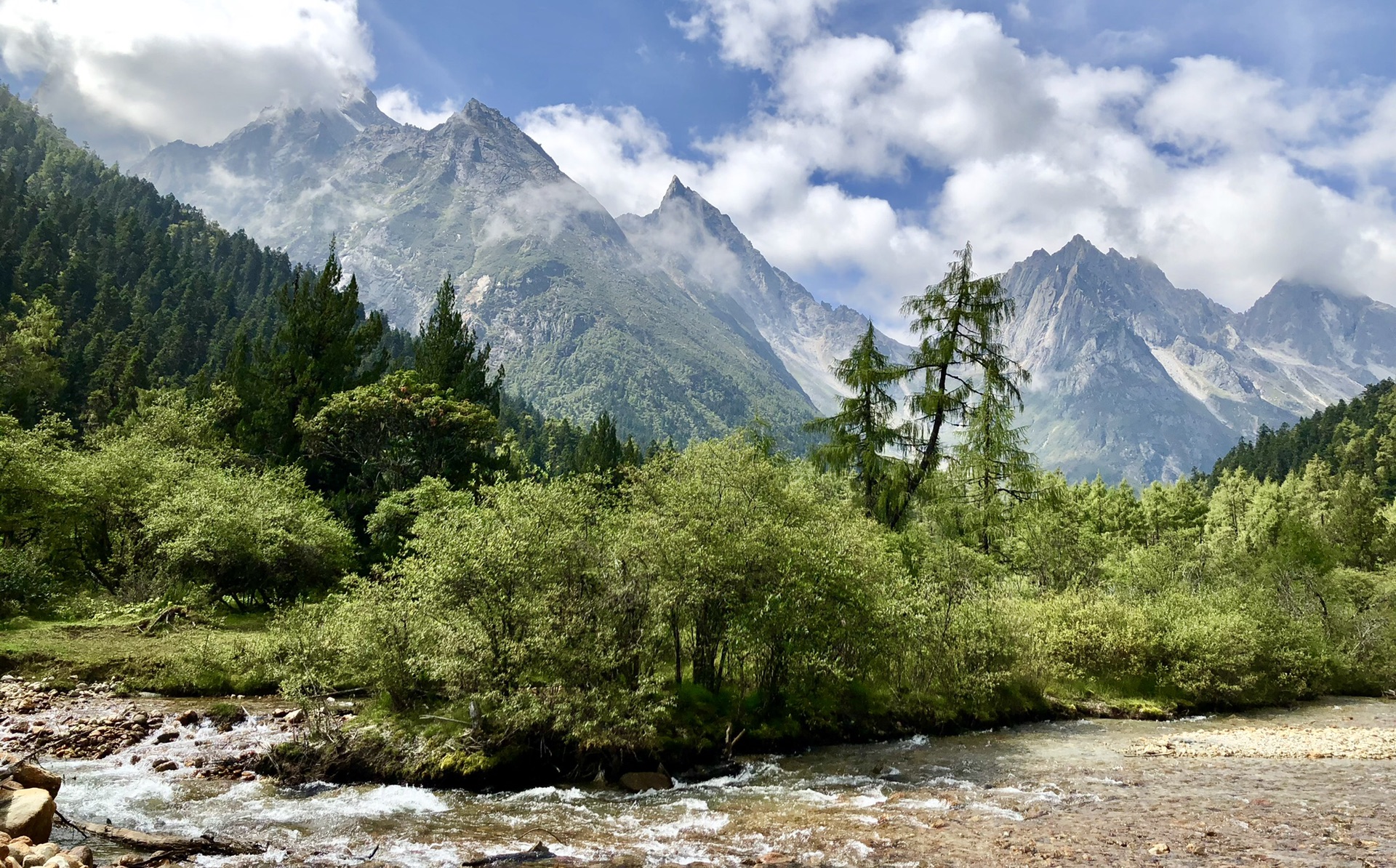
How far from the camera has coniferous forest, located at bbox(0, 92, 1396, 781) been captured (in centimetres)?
1977

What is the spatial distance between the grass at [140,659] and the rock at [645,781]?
14.9 m

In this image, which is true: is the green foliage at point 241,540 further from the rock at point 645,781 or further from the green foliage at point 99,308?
the green foliage at point 99,308

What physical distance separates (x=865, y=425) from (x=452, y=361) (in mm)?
41282

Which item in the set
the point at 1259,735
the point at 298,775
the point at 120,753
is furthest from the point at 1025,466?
the point at 120,753

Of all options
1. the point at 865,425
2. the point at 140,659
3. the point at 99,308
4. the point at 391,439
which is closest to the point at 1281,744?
the point at 865,425

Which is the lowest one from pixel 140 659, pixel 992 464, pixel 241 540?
pixel 140 659

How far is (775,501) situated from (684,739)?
28.8 ft

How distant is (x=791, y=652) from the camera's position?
22109 millimetres

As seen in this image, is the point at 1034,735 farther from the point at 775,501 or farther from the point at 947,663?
the point at 775,501

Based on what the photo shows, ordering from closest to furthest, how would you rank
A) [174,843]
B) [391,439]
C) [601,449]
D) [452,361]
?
[174,843] → [391,439] → [452,361] → [601,449]

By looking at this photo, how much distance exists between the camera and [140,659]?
87.1 feet

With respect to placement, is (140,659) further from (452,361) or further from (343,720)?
(452,361)

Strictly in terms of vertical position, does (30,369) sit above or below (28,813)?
above

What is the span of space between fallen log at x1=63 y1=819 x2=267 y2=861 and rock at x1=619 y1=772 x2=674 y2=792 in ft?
27.3
